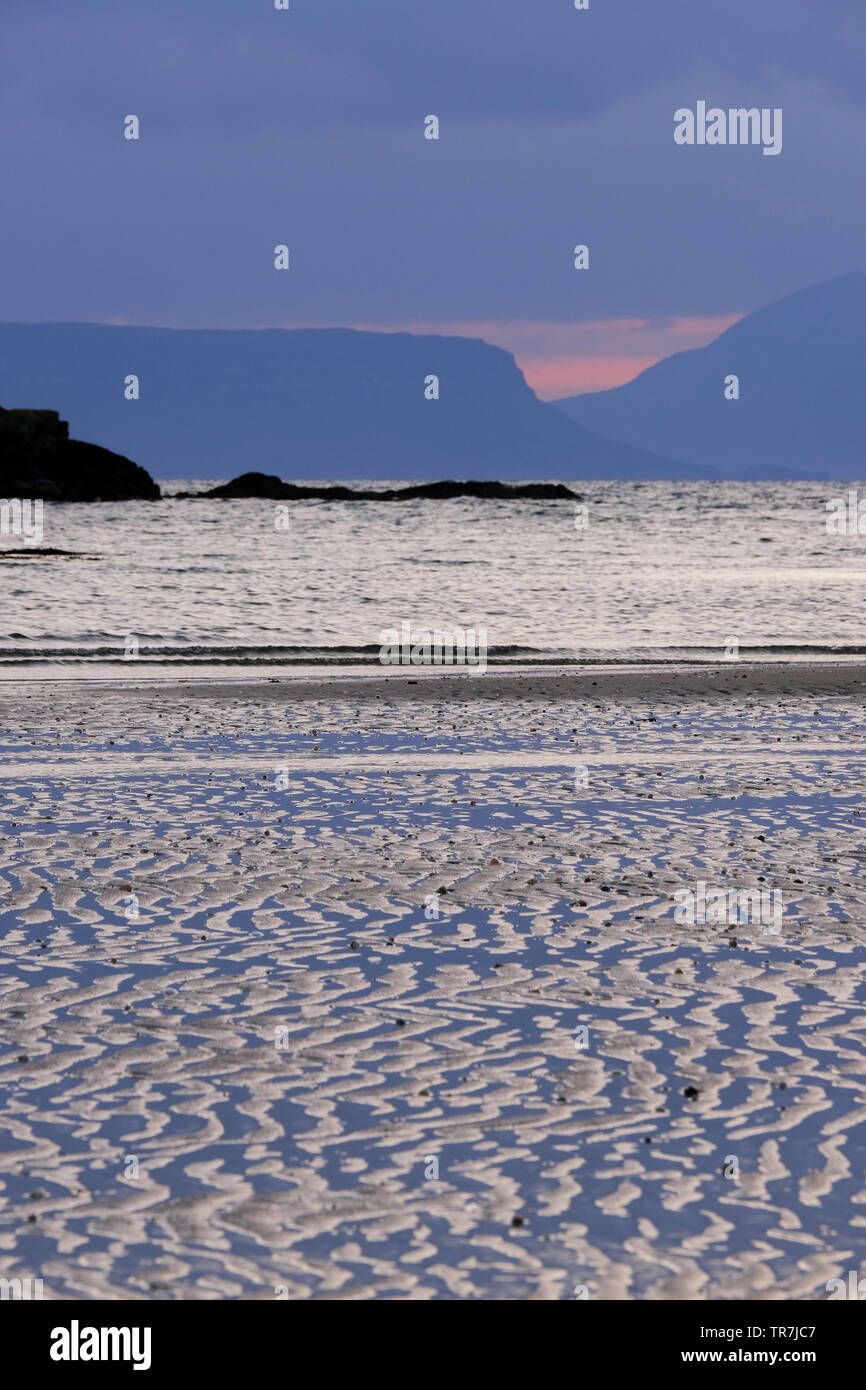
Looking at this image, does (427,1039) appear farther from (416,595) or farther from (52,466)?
(52,466)

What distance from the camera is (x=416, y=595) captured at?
52938mm

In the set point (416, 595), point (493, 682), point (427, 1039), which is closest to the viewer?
point (427, 1039)

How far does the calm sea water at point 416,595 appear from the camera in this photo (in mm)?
35719

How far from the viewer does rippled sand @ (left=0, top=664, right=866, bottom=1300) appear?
627 centimetres

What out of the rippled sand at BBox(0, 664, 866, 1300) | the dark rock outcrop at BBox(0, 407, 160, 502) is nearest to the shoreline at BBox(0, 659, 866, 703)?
the rippled sand at BBox(0, 664, 866, 1300)

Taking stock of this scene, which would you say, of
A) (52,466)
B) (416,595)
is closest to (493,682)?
(416,595)

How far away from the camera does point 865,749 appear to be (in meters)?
20.6

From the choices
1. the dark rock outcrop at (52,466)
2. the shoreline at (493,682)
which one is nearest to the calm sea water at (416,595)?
the shoreline at (493,682)

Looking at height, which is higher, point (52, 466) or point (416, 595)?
point (52, 466)

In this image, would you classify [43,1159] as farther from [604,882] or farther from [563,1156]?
[604,882]

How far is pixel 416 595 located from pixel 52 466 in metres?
120

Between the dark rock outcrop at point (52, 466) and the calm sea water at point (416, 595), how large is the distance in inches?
1833

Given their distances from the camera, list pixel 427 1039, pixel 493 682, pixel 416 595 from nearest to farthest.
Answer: pixel 427 1039 → pixel 493 682 → pixel 416 595
